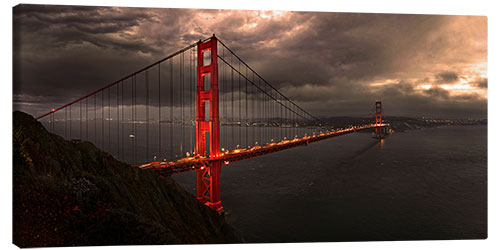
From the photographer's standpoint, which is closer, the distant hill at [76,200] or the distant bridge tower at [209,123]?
the distant hill at [76,200]

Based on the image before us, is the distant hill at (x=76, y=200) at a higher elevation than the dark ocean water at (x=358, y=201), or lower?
higher

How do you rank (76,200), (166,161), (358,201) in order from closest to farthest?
(76,200), (166,161), (358,201)

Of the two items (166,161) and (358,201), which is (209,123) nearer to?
(166,161)

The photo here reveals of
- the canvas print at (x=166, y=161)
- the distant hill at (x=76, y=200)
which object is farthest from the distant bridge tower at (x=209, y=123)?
the distant hill at (x=76, y=200)

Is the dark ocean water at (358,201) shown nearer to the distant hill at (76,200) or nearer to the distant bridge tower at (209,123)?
the distant bridge tower at (209,123)

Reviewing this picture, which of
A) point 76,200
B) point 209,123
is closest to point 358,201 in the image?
point 209,123

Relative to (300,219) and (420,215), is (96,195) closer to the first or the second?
(300,219)

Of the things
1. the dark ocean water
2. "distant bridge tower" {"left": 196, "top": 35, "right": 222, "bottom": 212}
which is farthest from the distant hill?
the dark ocean water
